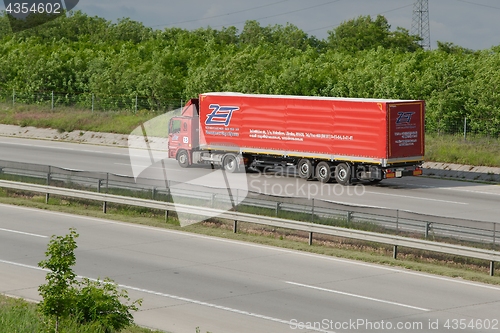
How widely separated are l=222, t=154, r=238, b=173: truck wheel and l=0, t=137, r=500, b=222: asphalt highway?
0.92 m

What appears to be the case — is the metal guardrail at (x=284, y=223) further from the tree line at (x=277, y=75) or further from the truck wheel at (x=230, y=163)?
the tree line at (x=277, y=75)

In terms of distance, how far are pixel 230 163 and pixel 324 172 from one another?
4.99 meters

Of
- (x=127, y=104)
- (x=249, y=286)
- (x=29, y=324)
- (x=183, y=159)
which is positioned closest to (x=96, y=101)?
(x=127, y=104)

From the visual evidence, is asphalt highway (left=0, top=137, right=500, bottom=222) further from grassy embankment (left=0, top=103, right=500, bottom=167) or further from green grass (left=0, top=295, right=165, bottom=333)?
green grass (left=0, top=295, right=165, bottom=333)

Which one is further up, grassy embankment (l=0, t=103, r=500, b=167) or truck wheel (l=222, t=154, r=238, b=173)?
grassy embankment (l=0, t=103, r=500, b=167)

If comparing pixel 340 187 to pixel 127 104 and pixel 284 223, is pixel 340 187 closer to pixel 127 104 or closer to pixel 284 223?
pixel 284 223

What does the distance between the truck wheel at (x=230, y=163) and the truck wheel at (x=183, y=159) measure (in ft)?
7.58

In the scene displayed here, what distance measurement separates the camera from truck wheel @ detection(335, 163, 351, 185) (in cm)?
3231

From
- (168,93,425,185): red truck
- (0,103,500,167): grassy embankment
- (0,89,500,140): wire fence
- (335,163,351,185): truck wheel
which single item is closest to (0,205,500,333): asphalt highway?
(335,163,351,185): truck wheel

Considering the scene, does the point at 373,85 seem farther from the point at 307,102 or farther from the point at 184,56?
the point at 184,56

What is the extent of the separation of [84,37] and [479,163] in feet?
258

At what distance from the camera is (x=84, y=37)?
10750cm

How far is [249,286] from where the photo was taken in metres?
16.4

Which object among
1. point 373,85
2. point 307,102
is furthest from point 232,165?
point 373,85
